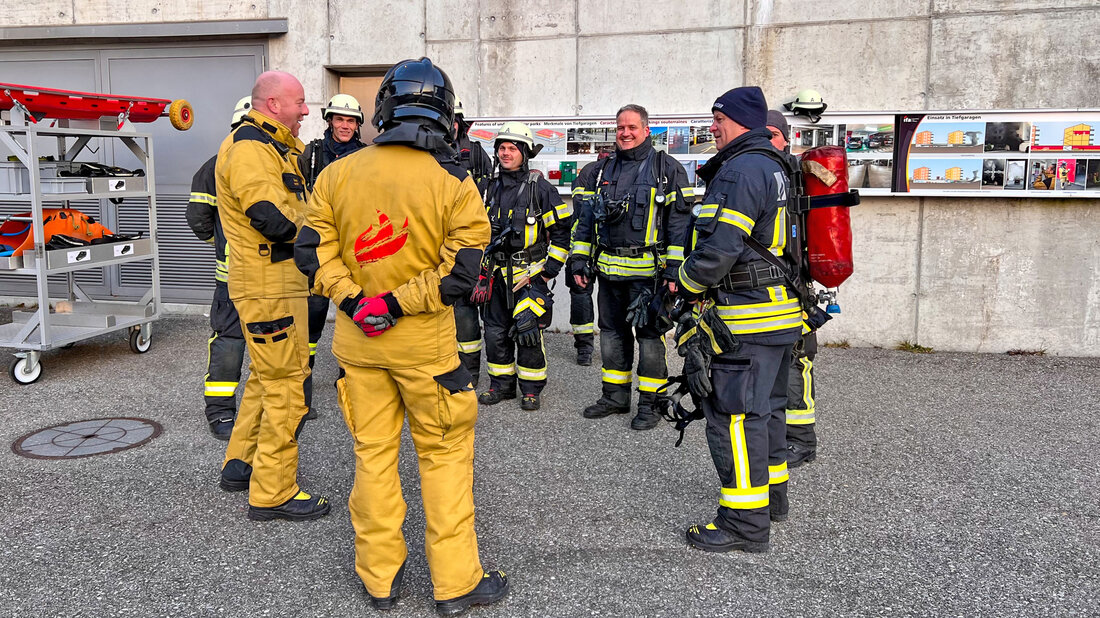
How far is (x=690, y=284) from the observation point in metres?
3.74

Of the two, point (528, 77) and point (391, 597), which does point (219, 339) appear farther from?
point (528, 77)

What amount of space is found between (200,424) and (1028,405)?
241 inches

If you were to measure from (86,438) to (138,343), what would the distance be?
2.59m

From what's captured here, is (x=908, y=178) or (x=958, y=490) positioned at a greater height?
(x=908, y=178)

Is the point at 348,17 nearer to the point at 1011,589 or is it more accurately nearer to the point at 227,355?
the point at 227,355

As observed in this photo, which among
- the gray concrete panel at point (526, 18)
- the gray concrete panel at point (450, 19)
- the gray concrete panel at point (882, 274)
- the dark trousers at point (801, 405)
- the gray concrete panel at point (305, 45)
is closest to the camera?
the dark trousers at point (801, 405)

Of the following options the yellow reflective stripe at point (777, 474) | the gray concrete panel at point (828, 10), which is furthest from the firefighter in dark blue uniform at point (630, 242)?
the gray concrete panel at point (828, 10)

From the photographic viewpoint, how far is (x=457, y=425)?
3146 mm

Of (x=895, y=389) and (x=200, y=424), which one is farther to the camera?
(x=895, y=389)

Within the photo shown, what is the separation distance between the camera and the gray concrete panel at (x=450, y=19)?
8.66 m

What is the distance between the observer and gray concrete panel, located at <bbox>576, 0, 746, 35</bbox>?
26.5ft

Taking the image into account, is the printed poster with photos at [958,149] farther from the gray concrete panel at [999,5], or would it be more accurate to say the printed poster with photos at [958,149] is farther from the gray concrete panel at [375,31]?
the gray concrete panel at [375,31]

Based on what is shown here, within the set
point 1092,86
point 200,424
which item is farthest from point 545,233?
point 1092,86

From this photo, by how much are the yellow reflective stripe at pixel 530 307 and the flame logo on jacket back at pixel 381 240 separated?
9.95ft
